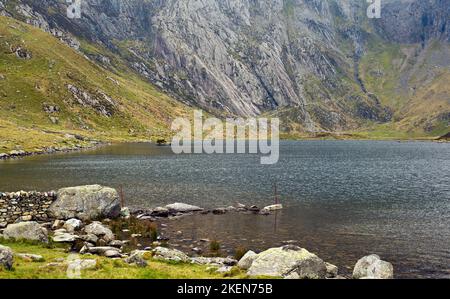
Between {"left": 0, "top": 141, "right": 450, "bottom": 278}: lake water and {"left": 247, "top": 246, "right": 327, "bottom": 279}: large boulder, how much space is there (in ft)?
20.7

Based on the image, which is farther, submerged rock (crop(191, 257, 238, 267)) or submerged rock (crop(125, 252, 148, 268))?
submerged rock (crop(191, 257, 238, 267))

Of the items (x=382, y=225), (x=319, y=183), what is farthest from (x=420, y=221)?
(x=319, y=183)

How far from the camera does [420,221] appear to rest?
61562 millimetres

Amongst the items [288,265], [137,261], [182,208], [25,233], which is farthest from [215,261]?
[182,208]

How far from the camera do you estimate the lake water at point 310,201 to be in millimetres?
47250

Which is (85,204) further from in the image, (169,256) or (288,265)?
(288,265)

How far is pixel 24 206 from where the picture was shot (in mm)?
54500

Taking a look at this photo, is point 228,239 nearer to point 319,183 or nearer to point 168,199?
point 168,199

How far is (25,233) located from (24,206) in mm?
15596

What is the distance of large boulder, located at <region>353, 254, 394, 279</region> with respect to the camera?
34000 millimetres

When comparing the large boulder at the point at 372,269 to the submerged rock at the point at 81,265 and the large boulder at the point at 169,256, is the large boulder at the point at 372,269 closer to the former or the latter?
the large boulder at the point at 169,256

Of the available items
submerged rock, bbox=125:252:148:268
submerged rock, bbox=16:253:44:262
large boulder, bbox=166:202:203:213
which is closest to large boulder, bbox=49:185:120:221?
large boulder, bbox=166:202:203:213

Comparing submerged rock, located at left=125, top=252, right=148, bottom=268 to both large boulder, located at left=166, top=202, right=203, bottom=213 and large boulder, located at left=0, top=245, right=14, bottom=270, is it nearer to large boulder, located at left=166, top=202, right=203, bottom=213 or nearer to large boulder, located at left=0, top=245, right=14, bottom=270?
large boulder, located at left=0, top=245, right=14, bottom=270

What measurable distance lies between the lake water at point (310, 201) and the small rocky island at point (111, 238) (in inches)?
169
